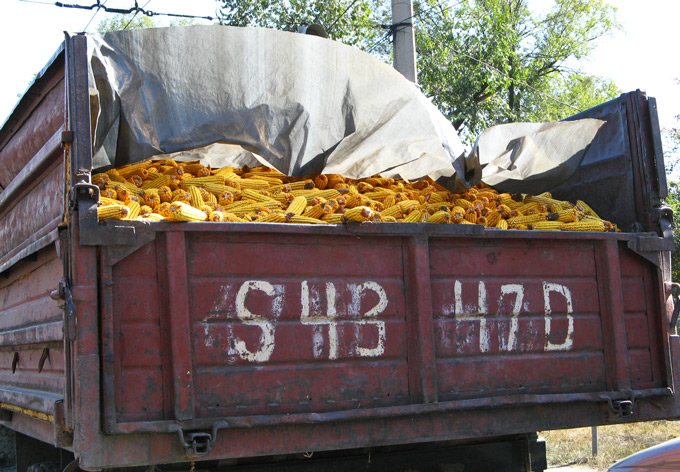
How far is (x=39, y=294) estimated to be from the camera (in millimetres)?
Answer: 4316

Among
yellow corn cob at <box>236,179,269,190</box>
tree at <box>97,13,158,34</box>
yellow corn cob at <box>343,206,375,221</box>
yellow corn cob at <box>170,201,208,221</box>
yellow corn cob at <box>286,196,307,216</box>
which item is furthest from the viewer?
tree at <box>97,13,158,34</box>

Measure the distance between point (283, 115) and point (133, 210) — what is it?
1368 mm

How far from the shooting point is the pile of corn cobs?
405 centimetres

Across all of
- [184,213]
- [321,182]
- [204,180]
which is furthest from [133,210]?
[321,182]

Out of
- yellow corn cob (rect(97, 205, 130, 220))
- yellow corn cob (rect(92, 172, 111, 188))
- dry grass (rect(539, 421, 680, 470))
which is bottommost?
dry grass (rect(539, 421, 680, 470))

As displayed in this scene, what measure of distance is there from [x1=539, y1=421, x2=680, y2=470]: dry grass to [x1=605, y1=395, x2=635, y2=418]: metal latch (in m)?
3.61

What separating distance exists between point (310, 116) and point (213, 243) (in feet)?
4.82

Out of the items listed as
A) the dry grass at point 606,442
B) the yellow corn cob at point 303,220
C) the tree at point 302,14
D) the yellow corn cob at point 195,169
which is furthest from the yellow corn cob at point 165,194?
the tree at point 302,14

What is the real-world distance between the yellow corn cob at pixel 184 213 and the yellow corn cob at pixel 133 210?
0.20 metres

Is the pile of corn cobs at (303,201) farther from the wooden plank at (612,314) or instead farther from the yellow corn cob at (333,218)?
the wooden plank at (612,314)

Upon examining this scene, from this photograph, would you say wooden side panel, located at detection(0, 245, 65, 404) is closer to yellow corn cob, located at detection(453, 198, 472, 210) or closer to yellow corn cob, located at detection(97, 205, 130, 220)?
yellow corn cob, located at detection(97, 205, 130, 220)

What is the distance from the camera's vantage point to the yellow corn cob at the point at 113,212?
3.60 metres

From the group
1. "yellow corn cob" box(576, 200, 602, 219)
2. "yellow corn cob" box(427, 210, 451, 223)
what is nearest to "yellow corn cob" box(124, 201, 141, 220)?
"yellow corn cob" box(427, 210, 451, 223)

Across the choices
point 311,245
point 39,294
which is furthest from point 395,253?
point 39,294
